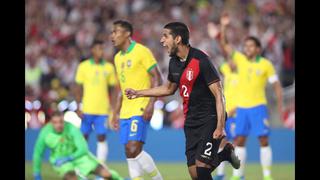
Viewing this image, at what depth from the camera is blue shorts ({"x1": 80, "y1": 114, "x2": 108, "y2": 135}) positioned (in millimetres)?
13852

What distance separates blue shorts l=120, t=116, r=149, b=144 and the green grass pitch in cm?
307

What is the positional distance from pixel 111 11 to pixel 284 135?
7.86 metres

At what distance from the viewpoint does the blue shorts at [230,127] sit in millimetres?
14178

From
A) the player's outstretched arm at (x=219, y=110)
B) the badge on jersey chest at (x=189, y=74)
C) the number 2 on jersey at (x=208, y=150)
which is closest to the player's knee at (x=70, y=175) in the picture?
the number 2 on jersey at (x=208, y=150)

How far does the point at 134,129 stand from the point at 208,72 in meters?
2.18

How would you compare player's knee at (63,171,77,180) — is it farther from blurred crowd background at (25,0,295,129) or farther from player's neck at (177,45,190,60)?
blurred crowd background at (25,0,295,129)

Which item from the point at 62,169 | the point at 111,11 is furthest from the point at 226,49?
the point at 111,11

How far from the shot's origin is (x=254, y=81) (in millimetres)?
13805

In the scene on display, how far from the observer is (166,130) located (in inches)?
691

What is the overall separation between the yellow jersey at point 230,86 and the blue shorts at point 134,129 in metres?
3.83

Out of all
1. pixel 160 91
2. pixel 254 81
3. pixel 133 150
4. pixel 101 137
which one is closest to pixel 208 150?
pixel 160 91

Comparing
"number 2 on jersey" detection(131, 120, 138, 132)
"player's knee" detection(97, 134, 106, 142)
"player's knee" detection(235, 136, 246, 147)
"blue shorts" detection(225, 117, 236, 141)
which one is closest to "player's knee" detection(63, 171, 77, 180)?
"number 2 on jersey" detection(131, 120, 138, 132)

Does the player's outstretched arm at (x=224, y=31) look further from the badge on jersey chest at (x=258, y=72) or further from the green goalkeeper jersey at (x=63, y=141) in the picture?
the green goalkeeper jersey at (x=63, y=141)
